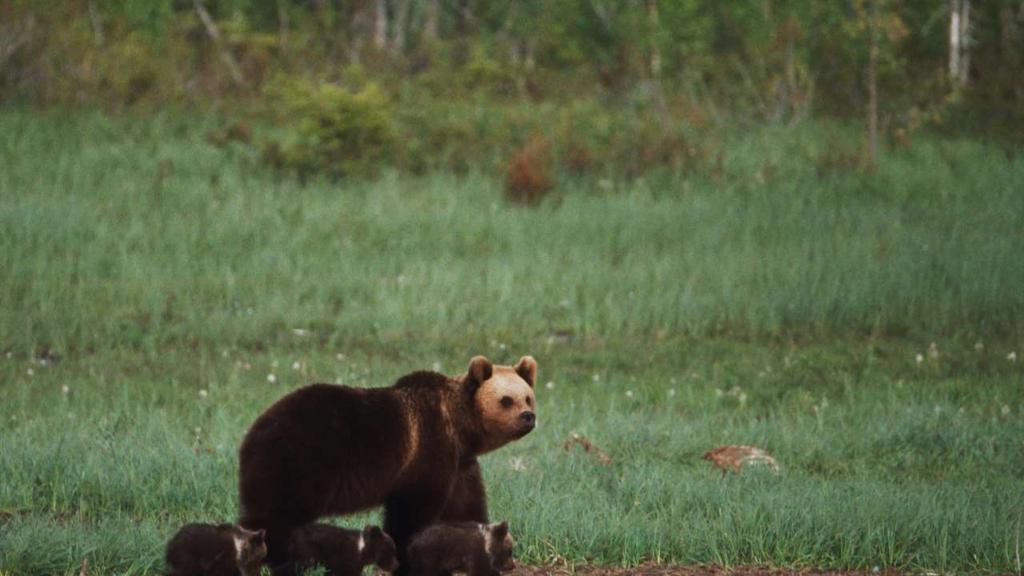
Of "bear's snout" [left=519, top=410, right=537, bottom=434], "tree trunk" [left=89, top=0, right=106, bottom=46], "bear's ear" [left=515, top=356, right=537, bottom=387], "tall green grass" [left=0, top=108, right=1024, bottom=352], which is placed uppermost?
"tree trunk" [left=89, top=0, right=106, bottom=46]

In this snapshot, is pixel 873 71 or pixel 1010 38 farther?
pixel 1010 38

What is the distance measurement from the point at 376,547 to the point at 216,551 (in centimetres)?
67

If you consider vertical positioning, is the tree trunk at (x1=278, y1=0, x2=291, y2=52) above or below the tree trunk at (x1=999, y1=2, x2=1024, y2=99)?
above

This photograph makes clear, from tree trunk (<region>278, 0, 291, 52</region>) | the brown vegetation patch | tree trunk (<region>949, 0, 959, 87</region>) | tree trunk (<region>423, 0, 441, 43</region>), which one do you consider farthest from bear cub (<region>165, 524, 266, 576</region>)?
tree trunk (<region>423, 0, 441, 43</region>)

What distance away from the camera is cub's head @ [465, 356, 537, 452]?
6.69 m

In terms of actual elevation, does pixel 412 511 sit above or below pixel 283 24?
below

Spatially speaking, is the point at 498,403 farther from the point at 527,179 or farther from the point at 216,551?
the point at 527,179

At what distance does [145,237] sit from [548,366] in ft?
16.8

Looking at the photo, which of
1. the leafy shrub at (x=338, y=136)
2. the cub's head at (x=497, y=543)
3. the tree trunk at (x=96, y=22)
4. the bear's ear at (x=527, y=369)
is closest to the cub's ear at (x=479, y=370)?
the bear's ear at (x=527, y=369)

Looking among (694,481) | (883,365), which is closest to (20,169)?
(883,365)

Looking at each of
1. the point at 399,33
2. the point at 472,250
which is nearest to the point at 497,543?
the point at 472,250

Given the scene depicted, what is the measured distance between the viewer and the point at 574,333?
43.1 ft

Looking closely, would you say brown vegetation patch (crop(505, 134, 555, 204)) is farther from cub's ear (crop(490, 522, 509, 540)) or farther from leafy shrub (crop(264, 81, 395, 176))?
cub's ear (crop(490, 522, 509, 540))

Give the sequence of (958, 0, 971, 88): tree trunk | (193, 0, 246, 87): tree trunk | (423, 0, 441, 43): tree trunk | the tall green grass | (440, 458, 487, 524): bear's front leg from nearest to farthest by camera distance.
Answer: (440, 458, 487, 524): bear's front leg
the tall green grass
(193, 0, 246, 87): tree trunk
(958, 0, 971, 88): tree trunk
(423, 0, 441, 43): tree trunk
